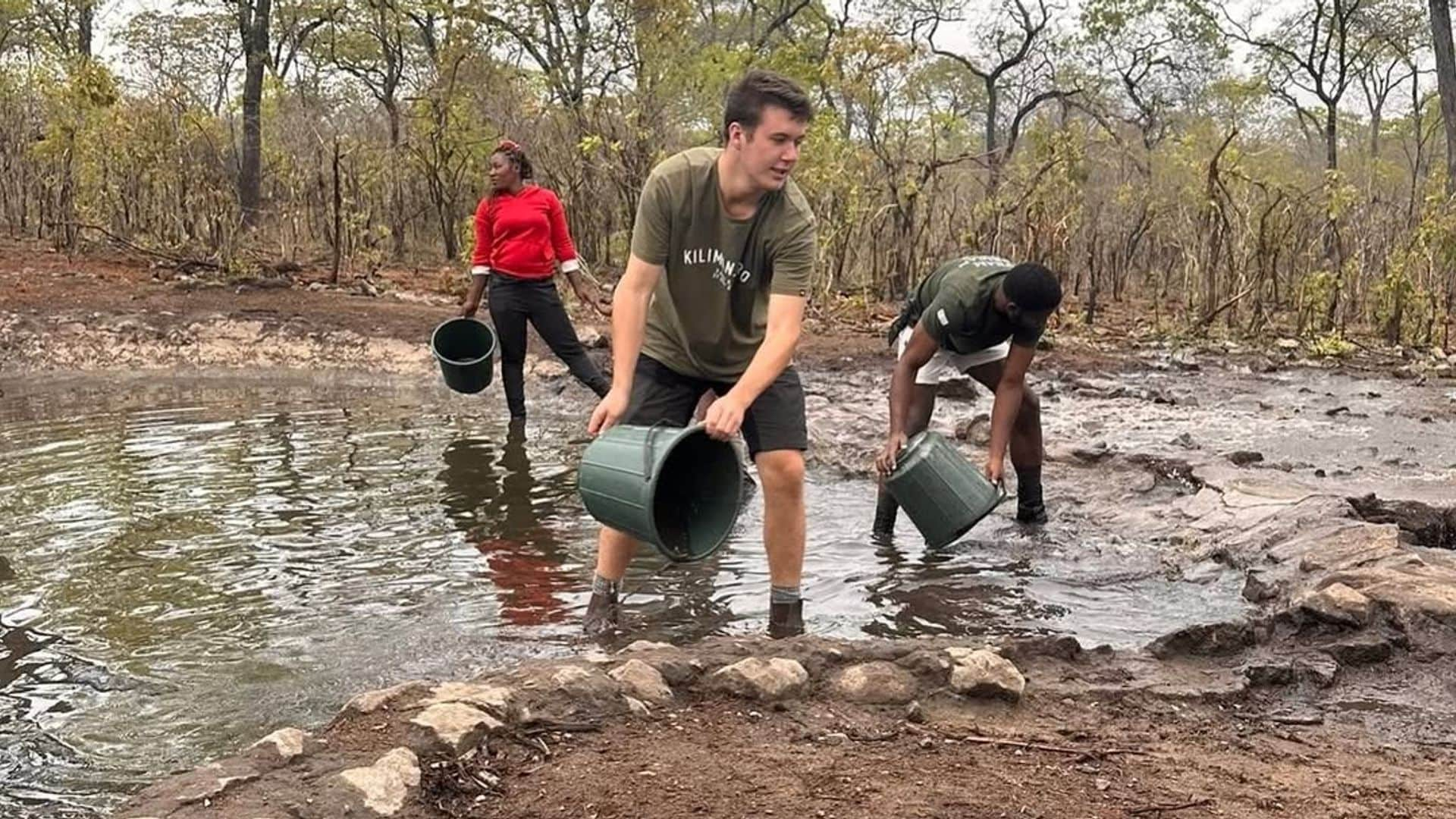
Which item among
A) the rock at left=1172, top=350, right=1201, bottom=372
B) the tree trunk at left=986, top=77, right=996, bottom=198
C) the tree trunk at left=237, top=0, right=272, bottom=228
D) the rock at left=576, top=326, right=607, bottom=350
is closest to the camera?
the rock at left=1172, top=350, right=1201, bottom=372

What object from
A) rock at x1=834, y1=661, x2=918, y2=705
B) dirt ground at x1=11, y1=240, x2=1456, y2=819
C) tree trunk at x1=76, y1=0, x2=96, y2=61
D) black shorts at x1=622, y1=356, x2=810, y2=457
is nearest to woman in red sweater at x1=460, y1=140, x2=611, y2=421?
black shorts at x1=622, y1=356, x2=810, y2=457

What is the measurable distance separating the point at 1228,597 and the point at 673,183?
2.39 metres

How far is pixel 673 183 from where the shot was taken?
3637 millimetres

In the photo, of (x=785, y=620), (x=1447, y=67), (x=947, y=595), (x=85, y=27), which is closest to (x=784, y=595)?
(x=785, y=620)

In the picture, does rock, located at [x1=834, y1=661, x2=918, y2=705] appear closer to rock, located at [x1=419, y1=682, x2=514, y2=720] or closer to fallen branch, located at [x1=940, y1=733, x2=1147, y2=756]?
fallen branch, located at [x1=940, y1=733, x2=1147, y2=756]

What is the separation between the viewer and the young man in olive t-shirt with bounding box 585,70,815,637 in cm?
351

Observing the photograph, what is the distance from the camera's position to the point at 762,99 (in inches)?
137

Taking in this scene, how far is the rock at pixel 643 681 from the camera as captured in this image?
3.00m

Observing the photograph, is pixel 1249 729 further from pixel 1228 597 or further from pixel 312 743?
pixel 312 743

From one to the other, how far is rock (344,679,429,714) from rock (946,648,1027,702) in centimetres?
Result: 123

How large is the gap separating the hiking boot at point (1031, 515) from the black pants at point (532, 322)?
8.88 ft

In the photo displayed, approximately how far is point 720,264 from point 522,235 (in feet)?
12.4

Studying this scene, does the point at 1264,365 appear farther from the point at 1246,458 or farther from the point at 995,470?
the point at 995,470

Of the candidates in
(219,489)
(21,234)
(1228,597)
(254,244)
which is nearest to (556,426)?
(219,489)
